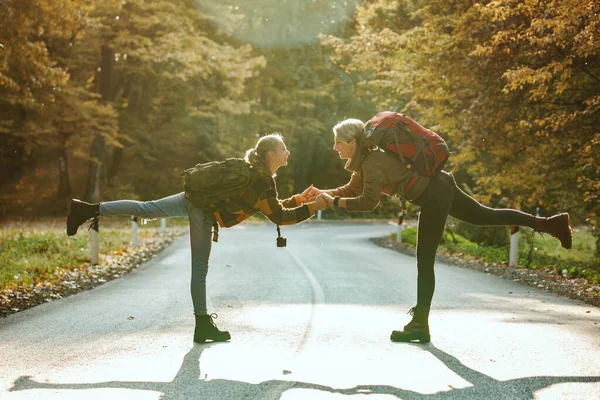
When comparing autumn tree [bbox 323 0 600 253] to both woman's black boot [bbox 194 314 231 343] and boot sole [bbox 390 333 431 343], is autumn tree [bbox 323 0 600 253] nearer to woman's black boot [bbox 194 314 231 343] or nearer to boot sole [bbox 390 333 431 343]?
boot sole [bbox 390 333 431 343]

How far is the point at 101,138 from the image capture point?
34.6 metres

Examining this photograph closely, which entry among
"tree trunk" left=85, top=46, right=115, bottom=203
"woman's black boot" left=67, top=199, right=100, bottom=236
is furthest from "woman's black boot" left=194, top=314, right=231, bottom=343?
"tree trunk" left=85, top=46, right=115, bottom=203

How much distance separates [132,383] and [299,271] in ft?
26.8

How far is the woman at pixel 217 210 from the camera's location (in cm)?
622

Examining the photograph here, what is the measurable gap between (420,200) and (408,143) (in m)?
0.51

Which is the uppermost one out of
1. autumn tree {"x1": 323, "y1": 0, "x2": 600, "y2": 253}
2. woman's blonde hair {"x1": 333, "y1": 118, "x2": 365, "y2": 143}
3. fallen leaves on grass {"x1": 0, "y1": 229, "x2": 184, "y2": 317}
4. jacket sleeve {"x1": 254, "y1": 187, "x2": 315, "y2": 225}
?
autumn tree {"x1": 323, "y1": 0, "x2": 600, "y2": 253}

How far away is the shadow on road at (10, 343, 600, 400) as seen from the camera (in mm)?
4711

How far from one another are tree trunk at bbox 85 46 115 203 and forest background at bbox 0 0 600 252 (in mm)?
77

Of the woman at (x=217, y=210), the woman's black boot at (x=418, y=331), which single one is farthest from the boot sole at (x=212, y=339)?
the woman's black boot at (x=418, y=331)

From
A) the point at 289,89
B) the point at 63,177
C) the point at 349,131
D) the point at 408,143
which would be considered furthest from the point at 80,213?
the point at 289,89

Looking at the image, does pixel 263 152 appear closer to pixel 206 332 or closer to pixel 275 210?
pixel 275 210

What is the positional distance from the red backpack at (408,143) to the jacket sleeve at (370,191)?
23cm

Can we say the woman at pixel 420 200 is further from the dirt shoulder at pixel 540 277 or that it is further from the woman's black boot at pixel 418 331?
the dirt shoulder at pixel 540 277

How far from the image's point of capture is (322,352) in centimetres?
602
